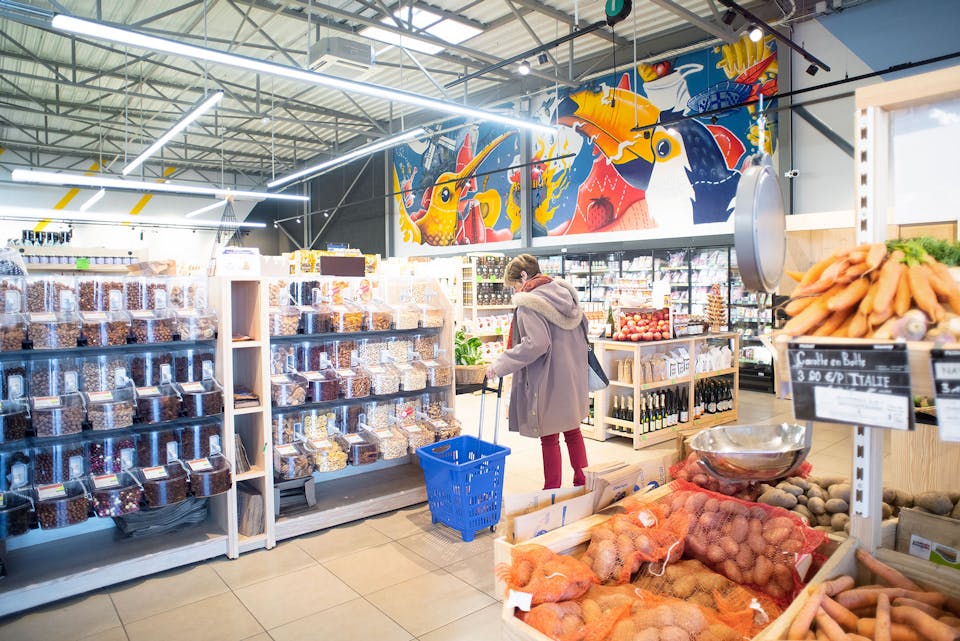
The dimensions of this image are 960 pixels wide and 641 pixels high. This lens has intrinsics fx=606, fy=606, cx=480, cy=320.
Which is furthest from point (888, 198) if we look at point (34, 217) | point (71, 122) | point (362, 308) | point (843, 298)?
point (34, 217)

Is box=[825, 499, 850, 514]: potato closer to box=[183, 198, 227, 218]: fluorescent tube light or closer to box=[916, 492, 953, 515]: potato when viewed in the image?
box=[916, 492, 953, 515]: potato

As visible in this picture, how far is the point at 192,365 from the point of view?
356 cm

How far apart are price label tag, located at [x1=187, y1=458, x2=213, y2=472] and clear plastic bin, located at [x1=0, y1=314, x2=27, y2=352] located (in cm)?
102

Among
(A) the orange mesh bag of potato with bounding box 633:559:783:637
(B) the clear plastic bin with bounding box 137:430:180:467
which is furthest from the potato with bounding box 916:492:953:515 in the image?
(B) the clear plastic bin with bounding box 137:430:180:467

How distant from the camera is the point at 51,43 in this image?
985 centimetres

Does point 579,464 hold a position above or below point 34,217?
below

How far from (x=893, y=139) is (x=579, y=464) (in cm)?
278

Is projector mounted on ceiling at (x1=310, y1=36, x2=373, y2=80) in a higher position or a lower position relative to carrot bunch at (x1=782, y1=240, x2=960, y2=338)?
higher

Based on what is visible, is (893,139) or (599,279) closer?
(893,139)

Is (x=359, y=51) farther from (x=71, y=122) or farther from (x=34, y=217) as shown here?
(x=34, y=217)

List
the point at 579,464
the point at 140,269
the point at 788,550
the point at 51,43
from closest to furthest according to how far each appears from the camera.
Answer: the point at 788,550
the point at 579,464
the point at 140,269
the point at 51,43

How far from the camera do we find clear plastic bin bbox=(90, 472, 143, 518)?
9.86ft

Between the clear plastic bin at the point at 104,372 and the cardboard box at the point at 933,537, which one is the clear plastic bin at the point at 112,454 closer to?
the clear plastic bin at the point at 104,372

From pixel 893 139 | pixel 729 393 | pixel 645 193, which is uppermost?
pixel 645 193
